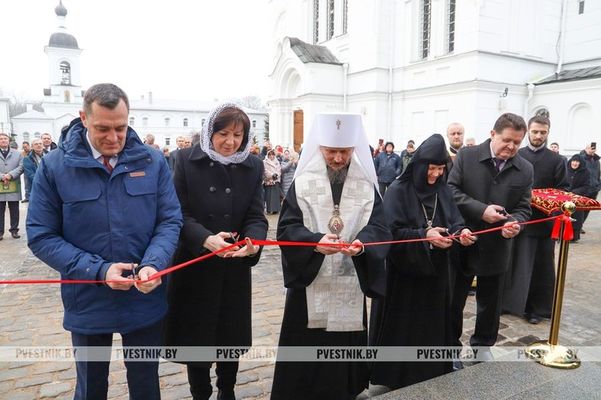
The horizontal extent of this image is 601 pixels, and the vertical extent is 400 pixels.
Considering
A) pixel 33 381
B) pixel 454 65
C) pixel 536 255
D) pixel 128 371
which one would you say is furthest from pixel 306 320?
pixel 454 65

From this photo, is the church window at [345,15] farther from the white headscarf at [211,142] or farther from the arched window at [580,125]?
the white headscarf at [211,142]

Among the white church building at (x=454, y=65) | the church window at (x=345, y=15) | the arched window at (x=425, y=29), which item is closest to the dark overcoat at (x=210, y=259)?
the white church building at (x=454, y=65)

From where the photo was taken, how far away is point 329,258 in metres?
3.01

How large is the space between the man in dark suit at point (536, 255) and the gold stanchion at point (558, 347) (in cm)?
141

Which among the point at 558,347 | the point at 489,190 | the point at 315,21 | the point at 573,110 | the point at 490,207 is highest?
the point at 315,21

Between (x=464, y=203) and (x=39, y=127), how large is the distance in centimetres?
7975

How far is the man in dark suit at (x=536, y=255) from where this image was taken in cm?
493

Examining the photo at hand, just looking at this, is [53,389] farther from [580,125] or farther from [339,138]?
[580,125]

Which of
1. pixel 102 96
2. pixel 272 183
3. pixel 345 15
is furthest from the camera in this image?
pixel 345 15

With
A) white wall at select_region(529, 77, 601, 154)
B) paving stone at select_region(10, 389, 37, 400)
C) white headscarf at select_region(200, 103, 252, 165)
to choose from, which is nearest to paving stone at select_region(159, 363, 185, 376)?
paving stone at select_region(10, 389, 37, 400)

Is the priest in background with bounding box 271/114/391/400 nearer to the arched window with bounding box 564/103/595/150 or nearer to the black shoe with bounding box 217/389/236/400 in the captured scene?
the black shoe with bounding box 217/389/236/400

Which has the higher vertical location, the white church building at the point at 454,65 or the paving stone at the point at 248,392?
the white church building at the point at 454,65

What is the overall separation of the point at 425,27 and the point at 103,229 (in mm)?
20432

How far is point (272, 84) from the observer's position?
84.9 feet
